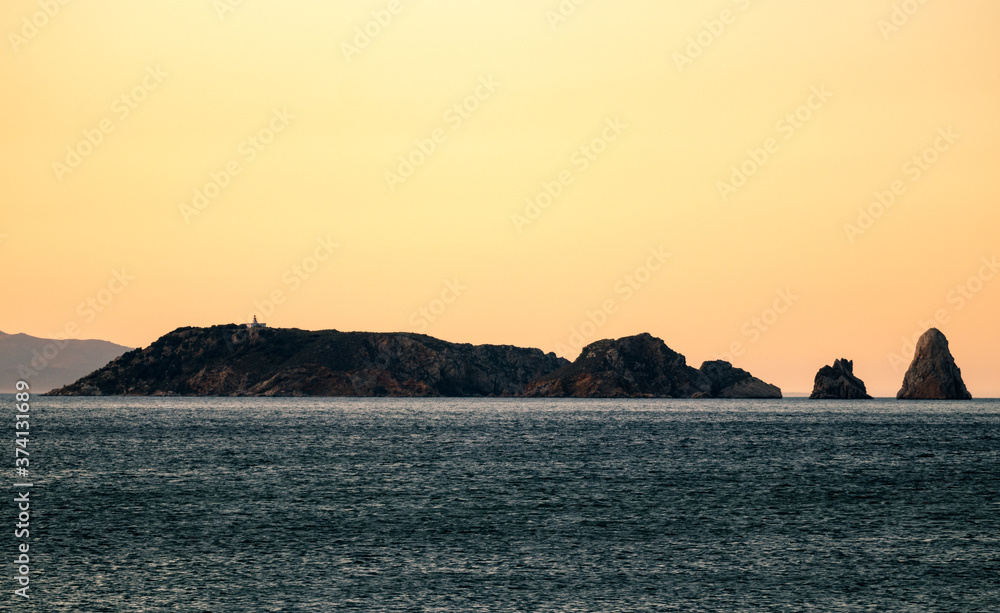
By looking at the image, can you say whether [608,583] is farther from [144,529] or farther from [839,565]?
[144,529]

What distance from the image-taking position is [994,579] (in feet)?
128

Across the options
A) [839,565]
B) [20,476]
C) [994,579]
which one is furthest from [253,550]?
[20,476]

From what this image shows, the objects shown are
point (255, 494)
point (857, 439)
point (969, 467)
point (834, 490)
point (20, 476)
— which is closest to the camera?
point (255, 494)

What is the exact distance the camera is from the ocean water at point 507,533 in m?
35.9

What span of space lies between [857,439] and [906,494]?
242 feet

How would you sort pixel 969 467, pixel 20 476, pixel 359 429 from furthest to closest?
pixel 359 429 < pixel 969 467 < pixel 20 476

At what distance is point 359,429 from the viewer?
518 ft

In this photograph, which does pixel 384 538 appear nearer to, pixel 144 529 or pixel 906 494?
pixel 144 529

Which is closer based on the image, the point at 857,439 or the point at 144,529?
the point at 144,529

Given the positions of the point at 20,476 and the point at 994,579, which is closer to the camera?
the point at 994,579

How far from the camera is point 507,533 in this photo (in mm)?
49562

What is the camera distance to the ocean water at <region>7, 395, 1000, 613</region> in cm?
3591

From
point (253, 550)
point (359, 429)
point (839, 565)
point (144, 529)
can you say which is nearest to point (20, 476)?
point (144, 529)

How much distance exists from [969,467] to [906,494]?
1130 inches
